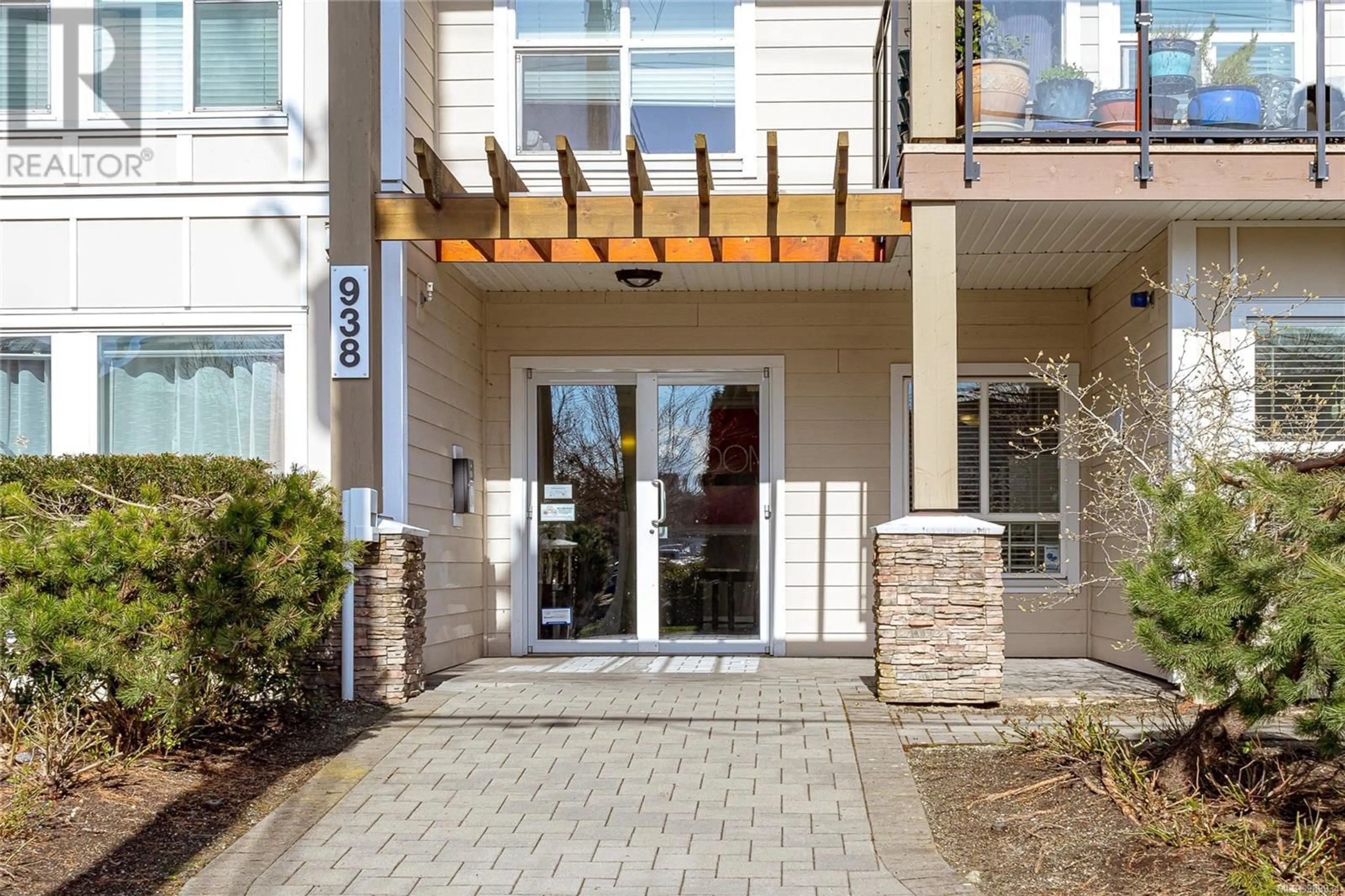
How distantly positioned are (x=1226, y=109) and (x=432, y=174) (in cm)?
446

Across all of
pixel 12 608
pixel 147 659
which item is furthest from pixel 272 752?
pixel 12 608

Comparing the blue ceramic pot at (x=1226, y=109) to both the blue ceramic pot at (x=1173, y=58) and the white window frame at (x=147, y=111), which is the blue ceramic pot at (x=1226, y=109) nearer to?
the blue ceramic pot at (x=1173, y=58)

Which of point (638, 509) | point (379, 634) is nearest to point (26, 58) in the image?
point (379, 634)

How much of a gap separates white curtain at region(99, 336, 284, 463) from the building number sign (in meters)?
0.68

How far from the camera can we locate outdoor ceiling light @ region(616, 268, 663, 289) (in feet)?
30.8

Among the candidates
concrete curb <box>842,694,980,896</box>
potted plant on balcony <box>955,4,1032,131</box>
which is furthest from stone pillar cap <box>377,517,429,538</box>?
potted plant on balcony <box>955,4,1032,131</box>

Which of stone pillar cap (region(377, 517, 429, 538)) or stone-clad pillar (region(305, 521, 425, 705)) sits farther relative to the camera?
stone pillar cap (region(377, 517, 429, 538))

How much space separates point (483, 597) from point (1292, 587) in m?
6.78

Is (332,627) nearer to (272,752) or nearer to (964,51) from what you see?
(272,752)

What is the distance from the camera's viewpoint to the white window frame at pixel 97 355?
8047 millimetres

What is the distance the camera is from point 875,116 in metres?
9.47

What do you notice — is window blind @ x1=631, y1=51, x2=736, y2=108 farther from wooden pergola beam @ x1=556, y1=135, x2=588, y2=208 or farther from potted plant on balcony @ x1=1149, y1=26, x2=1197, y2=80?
potted plant on balcony @ x1=1149, y1=26, x2=1197, y2=80

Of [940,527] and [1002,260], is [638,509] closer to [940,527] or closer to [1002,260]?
[1002,260]

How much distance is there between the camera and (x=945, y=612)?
7137mm
